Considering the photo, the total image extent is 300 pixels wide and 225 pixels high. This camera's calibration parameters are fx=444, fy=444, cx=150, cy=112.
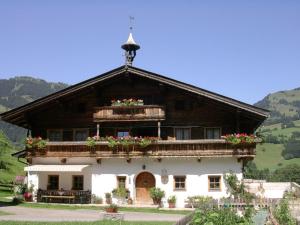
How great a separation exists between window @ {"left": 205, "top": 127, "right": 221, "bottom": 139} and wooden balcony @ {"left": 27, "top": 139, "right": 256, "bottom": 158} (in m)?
1.98

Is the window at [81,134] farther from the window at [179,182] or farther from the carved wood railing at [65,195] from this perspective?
the window at [179,182]

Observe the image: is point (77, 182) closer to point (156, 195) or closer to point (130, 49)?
point (156, 195)

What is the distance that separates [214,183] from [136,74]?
348 inches

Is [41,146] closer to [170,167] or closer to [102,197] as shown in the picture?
[102,197]

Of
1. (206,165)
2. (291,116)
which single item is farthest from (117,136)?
(291,116)

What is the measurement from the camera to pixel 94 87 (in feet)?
99.9

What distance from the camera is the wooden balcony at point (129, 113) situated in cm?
2877

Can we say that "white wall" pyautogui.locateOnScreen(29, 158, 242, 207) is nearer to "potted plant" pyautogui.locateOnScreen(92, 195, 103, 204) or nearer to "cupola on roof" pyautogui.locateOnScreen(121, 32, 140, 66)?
"potted plant" pyautogui.locateOnScreen(92, 195, 103, 204)

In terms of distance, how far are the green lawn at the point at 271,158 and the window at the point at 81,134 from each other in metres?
71.2

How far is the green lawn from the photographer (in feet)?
323

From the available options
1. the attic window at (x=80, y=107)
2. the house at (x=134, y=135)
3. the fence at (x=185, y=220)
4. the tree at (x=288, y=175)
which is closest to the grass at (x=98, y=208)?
the house at (x=134, y=135)

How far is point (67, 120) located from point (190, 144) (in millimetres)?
9168

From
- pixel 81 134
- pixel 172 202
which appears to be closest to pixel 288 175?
pixel 172 202

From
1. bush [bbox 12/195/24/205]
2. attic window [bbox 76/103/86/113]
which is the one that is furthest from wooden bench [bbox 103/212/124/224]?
attic window [bbox 76/103/86/113]
